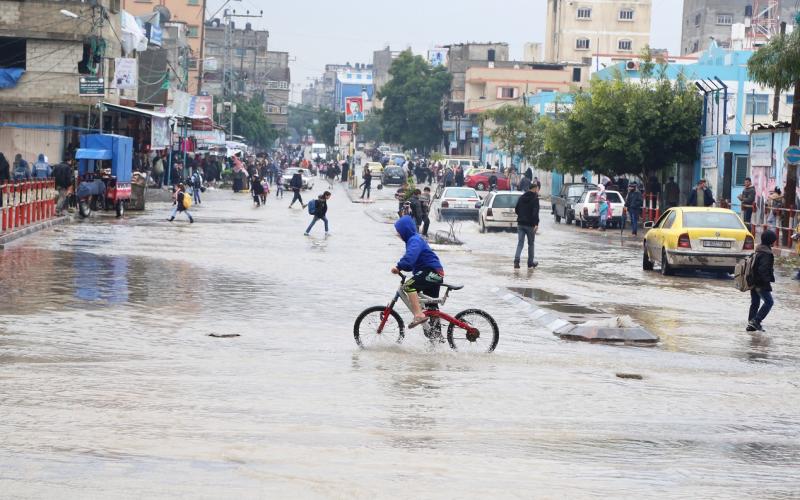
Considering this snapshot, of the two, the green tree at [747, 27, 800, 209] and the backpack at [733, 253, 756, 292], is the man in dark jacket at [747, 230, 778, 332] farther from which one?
the green tree at [747, 27, 800, 209]

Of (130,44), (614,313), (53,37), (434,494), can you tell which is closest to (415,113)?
(130,44)

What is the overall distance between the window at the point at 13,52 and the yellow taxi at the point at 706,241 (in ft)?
111

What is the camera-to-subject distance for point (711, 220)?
86.1ft

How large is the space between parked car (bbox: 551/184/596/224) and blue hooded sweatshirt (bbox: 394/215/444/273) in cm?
3393

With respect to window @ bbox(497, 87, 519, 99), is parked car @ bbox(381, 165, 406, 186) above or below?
below

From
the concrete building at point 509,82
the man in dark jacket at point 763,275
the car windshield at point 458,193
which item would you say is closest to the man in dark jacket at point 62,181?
the car windshield at point 458,193

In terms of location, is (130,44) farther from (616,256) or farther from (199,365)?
(199,365)

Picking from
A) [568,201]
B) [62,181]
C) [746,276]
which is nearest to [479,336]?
[746,276]

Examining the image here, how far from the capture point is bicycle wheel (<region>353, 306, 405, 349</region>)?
46.7 ft

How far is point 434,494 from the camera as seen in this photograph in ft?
24.9

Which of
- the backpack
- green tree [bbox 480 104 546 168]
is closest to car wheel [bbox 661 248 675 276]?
the backpack

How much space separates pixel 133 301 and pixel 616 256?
16.7 metres

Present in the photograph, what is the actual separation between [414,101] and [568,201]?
85.1m

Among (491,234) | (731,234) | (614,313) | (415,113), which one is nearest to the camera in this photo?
(614,313)
